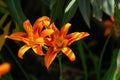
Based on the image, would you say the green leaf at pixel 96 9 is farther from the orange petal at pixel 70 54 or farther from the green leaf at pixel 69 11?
the orange petal at pixel 70 54

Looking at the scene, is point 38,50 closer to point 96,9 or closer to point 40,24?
point 40,24

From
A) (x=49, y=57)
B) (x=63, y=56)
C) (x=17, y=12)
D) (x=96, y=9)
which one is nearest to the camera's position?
(x=49, y=57)

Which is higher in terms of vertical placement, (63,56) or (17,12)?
(17,12)

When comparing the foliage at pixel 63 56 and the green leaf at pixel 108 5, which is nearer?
the green leaf at pixel 108 5

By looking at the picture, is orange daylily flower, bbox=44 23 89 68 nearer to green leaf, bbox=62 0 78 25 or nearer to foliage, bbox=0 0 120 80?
green leaf, bbox=62 0 78 25

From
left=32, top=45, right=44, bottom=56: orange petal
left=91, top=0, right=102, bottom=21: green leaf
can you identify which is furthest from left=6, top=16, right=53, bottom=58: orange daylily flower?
left=91, top=0, right=102, bottom=21: green leaf

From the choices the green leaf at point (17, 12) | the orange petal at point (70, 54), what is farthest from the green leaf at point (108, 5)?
the green leaf at point (17, 12)

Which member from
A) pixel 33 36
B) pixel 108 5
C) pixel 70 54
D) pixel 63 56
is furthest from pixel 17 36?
pixel 63 56

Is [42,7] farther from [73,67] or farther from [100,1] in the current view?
[100,1]

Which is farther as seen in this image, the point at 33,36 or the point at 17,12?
the point at 17,12

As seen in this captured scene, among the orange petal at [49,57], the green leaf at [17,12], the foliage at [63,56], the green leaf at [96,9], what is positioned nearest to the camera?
the orange petal at [49,57]
